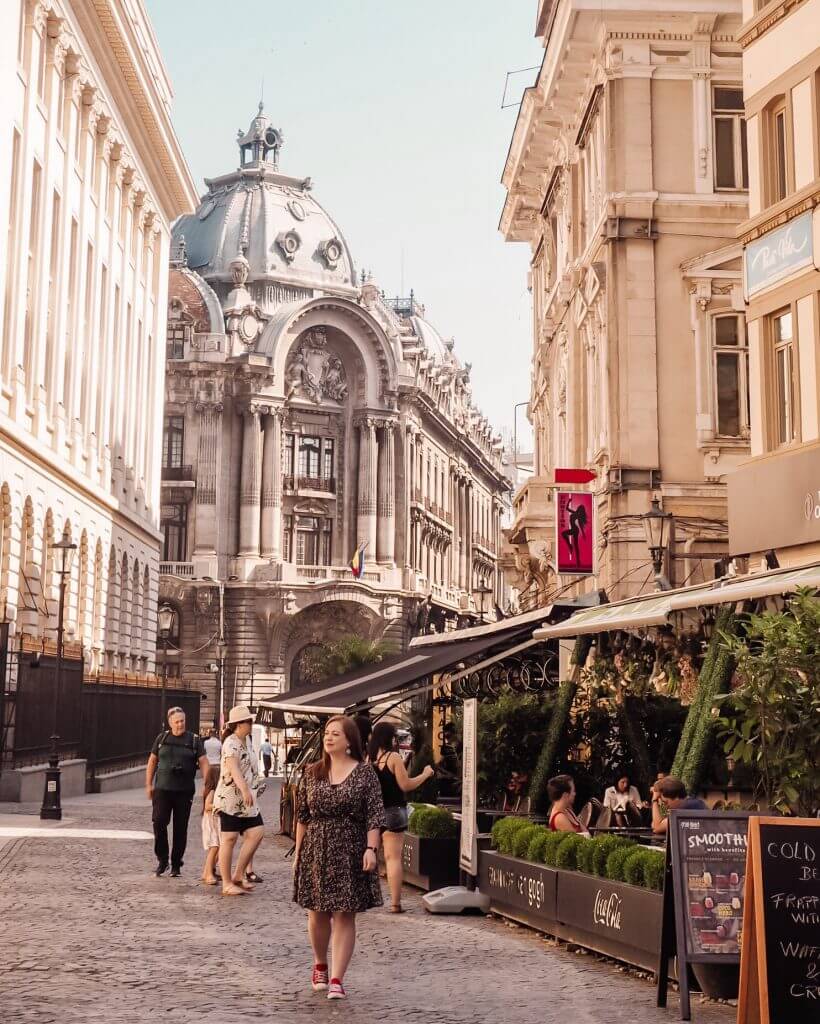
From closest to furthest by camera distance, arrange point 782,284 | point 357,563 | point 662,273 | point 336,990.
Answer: point 336,990, point 782,284, point 662,273, point 357,563

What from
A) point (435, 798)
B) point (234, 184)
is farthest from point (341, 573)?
point (435, 798)

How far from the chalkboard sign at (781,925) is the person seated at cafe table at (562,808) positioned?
18.4 feet

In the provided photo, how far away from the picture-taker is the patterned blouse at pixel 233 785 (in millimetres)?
15555

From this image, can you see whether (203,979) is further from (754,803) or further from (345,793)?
(754,803)

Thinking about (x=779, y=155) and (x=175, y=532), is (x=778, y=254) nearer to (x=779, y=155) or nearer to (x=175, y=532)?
(x=779, y=155)

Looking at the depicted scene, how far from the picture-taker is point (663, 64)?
2862cm

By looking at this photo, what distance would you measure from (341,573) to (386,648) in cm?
1429

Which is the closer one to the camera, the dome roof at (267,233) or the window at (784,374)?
the window at (784,374)

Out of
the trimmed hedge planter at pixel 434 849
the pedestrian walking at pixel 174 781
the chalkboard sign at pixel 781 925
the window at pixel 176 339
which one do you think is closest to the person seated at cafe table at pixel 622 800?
the trimmed hedge planter at pixel 434 849

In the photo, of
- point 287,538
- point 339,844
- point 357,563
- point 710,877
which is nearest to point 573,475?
point 339,844

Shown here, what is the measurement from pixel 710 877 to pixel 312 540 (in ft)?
259

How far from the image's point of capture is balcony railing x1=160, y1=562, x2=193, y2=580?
273 ft

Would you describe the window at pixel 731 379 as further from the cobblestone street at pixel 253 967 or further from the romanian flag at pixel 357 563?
the romanian flag at pixel 357 563

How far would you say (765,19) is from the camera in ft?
68.4
